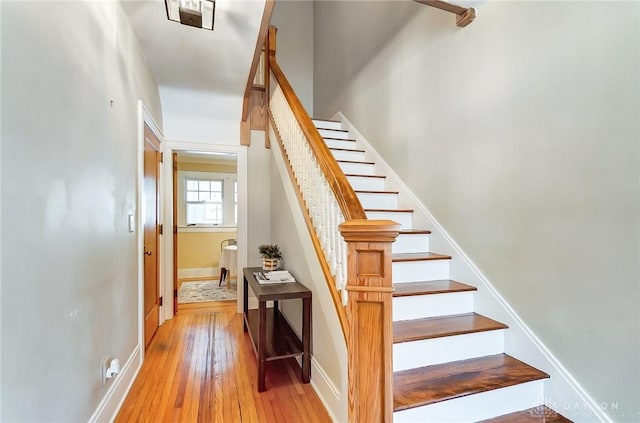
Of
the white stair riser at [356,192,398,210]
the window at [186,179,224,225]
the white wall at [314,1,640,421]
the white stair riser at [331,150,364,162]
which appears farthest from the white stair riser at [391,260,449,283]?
the window at [186,179,224,225]

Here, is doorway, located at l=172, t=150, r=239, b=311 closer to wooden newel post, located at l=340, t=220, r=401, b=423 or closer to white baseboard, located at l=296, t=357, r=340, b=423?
white baseboard, located at l=296, t=357, r=340, b=423

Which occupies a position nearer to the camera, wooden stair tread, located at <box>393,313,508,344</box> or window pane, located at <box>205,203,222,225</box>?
wooden stair tread, located at <box>393,313,508,344</box>

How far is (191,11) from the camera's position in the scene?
1.82m

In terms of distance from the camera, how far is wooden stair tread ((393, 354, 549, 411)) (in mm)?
1415

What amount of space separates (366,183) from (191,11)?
1.96 metres

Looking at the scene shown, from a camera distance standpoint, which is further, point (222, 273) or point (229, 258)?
point (222, 273)

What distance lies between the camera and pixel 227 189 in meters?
6.21

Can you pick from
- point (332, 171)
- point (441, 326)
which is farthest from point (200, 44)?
point (441, 326)

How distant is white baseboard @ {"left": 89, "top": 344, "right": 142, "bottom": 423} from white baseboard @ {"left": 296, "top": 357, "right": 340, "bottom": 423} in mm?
1210

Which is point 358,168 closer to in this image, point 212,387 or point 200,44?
point 200,44

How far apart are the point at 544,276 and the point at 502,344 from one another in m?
0.49

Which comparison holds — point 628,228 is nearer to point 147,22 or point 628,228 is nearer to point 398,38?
point 398,38

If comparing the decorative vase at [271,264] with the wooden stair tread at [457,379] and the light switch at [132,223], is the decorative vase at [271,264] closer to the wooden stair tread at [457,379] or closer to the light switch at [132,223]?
the light switch at [132,223]

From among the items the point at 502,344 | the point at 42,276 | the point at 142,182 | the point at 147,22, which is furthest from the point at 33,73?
the point at 502,344
